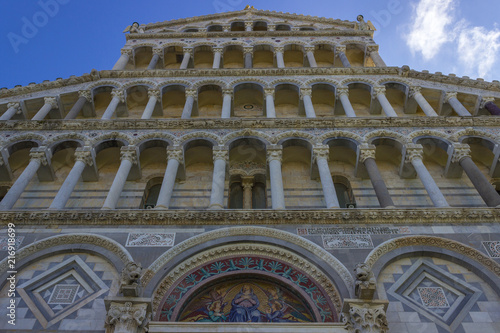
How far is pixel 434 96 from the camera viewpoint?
53.7 feet

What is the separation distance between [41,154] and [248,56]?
9.64 m

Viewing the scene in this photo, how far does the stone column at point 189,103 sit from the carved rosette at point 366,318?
8617 mm

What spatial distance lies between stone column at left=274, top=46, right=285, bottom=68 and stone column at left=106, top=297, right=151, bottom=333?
12564mm

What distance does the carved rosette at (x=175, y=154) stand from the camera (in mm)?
→ 12758

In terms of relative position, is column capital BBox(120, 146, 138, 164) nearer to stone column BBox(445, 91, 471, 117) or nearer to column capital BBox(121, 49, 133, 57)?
column capital BBox(121, 49, 133, 57)

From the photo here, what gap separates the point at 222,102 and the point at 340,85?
4.25 meters

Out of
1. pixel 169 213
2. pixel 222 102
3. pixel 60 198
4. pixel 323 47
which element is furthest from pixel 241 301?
pixel 323 47

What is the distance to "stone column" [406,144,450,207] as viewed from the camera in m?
11.1

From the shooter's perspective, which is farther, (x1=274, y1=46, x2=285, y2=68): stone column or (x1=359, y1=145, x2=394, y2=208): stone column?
(x1=274, y1=46, x2=285, y2=68): stone column

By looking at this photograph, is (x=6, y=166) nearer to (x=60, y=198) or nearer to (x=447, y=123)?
(x=60, y=198)

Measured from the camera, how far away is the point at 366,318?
802 cm

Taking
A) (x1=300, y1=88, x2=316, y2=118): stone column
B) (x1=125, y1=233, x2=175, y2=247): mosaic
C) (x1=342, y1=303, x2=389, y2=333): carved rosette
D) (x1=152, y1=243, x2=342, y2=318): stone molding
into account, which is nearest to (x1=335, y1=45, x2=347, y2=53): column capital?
(x1=300, y1=88, x2=316, y2=118): stone column

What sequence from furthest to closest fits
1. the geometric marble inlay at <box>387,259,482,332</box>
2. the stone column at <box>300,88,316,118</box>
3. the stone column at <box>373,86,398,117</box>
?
the stone column at <box>300,88,316,118</box>
the stone column at <box>373,86,398,117</box>
the geometric marble inlay at <box>387,259,482,332</box>

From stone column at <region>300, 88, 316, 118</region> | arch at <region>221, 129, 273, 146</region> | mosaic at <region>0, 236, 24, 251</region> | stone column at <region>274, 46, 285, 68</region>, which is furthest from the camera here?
stone column at <region>274, 46, 285, 68</region>
